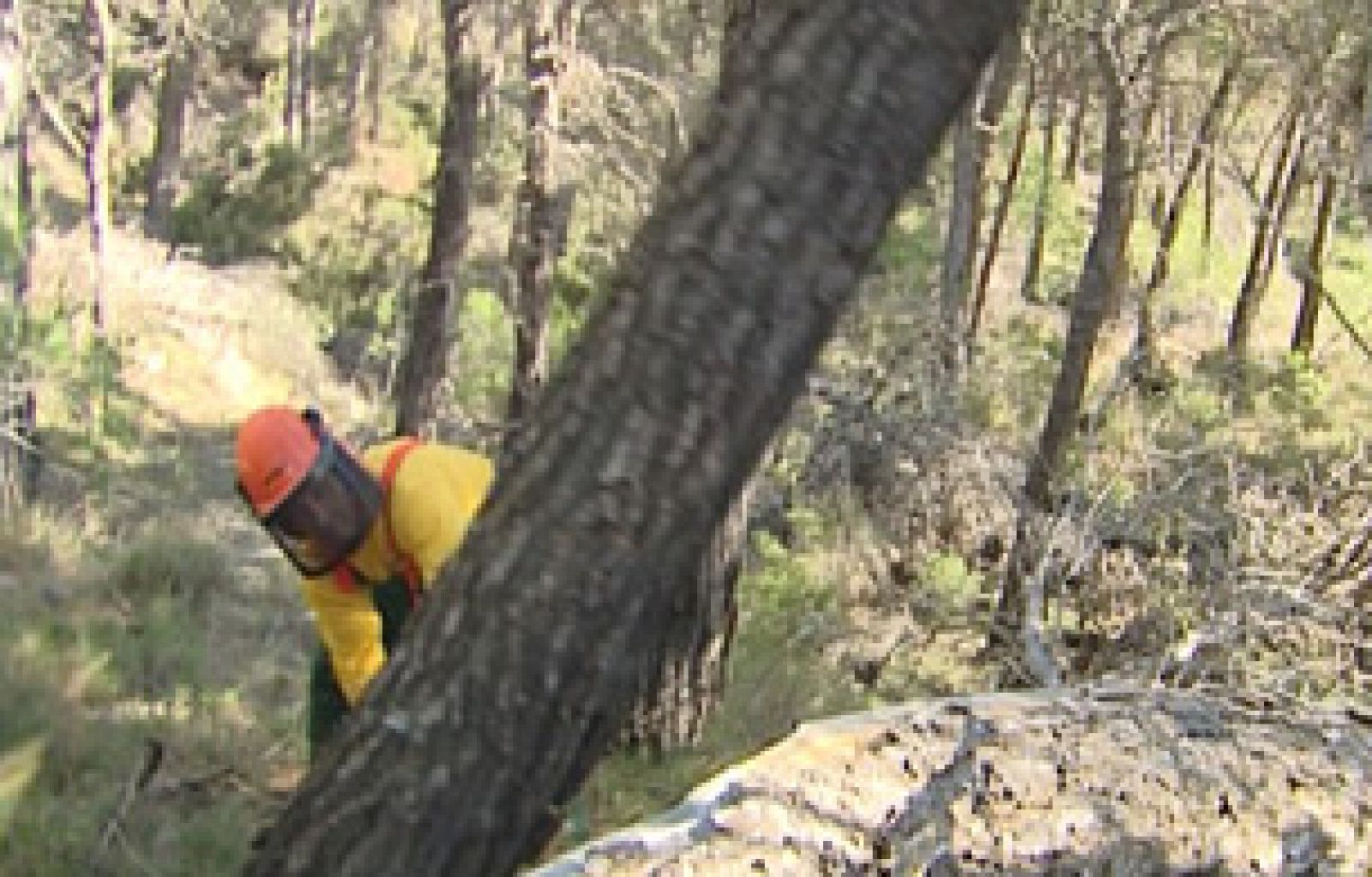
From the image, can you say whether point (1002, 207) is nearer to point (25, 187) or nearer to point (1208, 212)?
point (1208, 212)

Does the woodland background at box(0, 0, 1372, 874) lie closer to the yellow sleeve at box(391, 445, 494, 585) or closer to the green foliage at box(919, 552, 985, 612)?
the green foliage at box(919, 552, 985, 612)

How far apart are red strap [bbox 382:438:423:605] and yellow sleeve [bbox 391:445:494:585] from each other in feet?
0.04

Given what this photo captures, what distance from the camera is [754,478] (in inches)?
160

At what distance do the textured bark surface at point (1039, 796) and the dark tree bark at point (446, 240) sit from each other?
17.2ft

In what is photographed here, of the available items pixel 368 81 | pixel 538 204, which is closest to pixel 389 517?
pixel 538 204

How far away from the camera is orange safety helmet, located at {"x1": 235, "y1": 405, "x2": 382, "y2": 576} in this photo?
345 centimetres

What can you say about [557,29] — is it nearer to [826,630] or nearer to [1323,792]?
[826,630]

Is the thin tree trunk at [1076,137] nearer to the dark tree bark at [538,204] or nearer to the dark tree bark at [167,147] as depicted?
the dark tree bark at [167,147]

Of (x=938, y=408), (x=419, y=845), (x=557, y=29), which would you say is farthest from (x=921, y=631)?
(x=419, y=845)

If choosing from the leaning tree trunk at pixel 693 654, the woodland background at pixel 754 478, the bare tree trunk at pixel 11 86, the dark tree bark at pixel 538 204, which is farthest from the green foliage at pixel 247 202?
the leaning tree trunk at pixel 693 654

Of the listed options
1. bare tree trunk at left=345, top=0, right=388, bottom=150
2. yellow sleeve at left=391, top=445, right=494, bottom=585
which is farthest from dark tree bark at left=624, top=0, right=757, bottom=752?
bare tree trunk at left=345, top=0, right=388, bottom=150

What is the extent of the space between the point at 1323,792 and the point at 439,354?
563 cm

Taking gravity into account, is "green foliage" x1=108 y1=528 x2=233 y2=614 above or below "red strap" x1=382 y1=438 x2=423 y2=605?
below

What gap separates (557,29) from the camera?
925 centimetres
